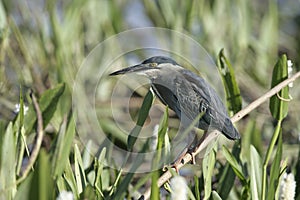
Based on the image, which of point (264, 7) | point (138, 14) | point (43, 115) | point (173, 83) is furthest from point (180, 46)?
point (264, 7)

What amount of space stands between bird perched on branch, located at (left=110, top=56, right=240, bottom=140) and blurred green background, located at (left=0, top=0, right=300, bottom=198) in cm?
57

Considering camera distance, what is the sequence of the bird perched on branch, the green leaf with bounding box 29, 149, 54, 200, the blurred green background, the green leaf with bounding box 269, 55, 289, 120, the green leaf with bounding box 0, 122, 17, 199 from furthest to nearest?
the blurred green background → the green leaf with bounding box 269, 55, 289, 120 → the bird perched on branch → the green leaf with bounding box 0, 122, 17, 199 → the green leaf with bounding box 29, 149, 54, 200

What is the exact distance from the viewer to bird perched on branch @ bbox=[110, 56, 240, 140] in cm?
80

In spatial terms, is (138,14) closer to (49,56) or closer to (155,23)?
(155,23)

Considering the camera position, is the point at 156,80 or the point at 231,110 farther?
the point at 231,110

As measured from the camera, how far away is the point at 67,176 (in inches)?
30.0

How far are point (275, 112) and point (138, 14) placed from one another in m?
1.12

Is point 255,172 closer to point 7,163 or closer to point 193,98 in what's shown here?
point 193,98

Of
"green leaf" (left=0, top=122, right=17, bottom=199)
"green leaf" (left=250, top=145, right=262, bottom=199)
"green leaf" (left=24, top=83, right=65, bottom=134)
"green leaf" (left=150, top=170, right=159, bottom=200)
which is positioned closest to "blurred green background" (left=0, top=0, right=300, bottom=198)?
"green leaf" (left=24, top=83, right=65, bottom=134)

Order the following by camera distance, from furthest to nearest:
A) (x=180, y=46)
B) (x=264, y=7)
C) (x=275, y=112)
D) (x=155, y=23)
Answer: (x=264, y=7), (x=155, y=23), (x=180, y=46), (x=275, y=112)

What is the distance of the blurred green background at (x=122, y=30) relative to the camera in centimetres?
146

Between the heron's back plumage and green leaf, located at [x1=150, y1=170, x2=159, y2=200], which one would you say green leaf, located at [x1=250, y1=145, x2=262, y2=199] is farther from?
green leaf, located at [x1=150, y1=170, x2=159, y2=200]

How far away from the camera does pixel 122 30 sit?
1.72 meters

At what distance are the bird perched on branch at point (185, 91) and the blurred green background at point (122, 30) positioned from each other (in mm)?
571
